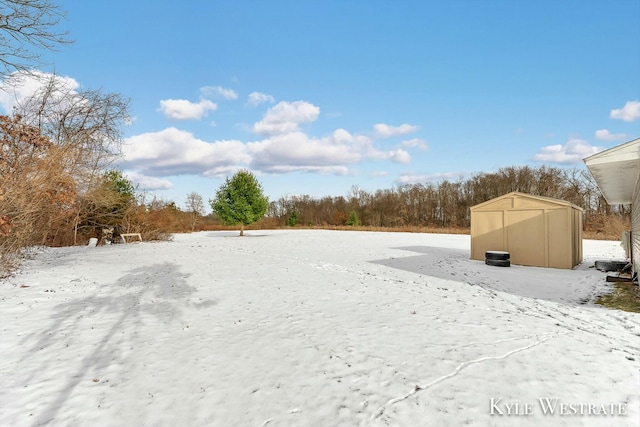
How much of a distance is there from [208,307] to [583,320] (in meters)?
6.67

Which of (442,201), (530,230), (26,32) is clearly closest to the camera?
(26,32)

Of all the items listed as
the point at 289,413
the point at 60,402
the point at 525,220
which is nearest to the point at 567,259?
the point at 525,220

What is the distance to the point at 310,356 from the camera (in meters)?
4.07

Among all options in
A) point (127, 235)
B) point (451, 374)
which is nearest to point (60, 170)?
point (451, 374)

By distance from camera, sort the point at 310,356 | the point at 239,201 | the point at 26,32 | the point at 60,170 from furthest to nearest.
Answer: the point at 239,201 → the point at 60,170 → the point at 26,32 → the point at 310,356

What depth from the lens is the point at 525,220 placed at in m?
12.4

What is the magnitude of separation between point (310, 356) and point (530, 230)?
1151 cm

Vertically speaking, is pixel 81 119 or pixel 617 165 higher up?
pixel 81 119

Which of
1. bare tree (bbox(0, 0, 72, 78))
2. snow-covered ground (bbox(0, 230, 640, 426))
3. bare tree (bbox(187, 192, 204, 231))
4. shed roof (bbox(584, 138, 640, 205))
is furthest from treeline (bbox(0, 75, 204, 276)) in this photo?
bare tree (bbox(187, 192, 204, 231))

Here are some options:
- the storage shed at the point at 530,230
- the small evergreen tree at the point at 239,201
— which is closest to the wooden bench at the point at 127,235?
the small evergreen tree at the point at 239,201

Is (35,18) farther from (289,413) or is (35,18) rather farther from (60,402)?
(289,413)

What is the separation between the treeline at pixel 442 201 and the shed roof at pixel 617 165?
26.2 meters

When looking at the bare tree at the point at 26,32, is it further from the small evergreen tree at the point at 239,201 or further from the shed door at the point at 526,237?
the small evergreen tree at the point at 239,201

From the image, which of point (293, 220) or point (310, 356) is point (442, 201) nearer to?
point (293, 220)
